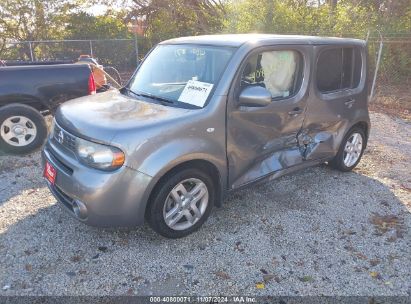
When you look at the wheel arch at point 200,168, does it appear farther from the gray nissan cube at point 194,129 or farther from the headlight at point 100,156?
the headlight at point 100,156

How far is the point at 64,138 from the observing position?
3.24 meters

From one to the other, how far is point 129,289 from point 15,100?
3.64 meters

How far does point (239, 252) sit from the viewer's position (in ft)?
10.7

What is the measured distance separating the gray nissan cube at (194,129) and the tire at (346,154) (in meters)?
0.46

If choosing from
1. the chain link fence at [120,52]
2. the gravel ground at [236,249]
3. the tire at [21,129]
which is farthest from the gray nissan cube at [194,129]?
the chain link fence at [120,52]

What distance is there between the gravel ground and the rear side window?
130 centimetres

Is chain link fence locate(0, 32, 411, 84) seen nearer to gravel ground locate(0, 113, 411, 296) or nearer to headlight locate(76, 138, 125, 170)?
gravel ground locate(0, 113, 411, 296)

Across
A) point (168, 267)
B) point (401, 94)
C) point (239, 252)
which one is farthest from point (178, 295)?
point (401, 94)

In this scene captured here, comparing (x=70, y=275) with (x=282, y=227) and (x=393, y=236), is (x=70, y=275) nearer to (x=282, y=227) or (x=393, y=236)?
(x=282, y=227)

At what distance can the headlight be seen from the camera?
2842mm

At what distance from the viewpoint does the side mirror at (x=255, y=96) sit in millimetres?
3277

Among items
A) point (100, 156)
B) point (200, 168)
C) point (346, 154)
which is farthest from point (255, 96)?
point (346, 154)

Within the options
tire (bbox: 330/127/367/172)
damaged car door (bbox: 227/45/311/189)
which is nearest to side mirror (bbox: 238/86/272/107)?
damaged car door (bbox: 227/45/311/189)

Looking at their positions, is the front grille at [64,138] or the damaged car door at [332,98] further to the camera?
the damaged car door at [332,98]
